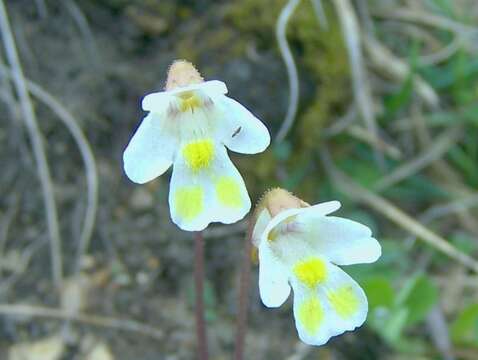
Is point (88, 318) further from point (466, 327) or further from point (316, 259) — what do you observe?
point (466, 327)

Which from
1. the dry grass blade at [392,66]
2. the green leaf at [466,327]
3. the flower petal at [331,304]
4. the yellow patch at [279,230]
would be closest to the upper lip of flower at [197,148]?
the yellow patch at [279,230]

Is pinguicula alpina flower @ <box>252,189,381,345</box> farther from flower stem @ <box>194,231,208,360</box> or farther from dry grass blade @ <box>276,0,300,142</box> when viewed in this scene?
dry grass blade @ <box>276,0,300,142</box>

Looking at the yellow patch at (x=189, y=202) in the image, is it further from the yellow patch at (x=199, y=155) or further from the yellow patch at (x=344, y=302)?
the yellow patch at (x=344, y=302)

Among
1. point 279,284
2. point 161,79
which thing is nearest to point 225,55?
point 161,79

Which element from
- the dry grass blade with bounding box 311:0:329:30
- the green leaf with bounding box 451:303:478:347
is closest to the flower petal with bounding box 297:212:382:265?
the green leaf with bounding box 451:303:478:347

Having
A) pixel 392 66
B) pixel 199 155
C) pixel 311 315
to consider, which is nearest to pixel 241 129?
pixel 199 155

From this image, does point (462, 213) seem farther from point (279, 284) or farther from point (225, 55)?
point (279, 284)
